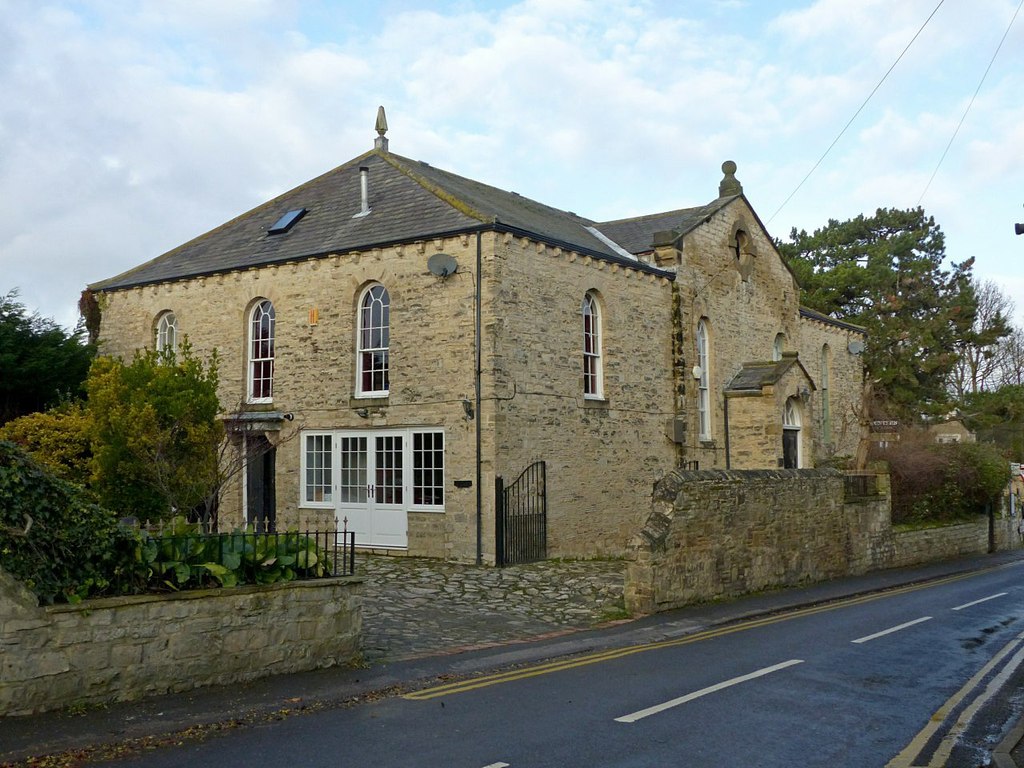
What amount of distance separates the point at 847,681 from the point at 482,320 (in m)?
10.9

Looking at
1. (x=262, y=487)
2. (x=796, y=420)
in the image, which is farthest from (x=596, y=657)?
(x=796, y=420)

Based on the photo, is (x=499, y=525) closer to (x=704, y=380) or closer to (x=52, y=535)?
(x=704, y=380)

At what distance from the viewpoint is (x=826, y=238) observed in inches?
2168

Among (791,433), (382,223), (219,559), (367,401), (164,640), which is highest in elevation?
(382,223)

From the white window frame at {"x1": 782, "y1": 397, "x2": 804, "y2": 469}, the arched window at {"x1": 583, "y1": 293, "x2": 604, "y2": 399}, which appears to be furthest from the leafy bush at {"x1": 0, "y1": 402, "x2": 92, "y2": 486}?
the white window frame at {"x1": 782, "y1": 397, "x2": 804, "y2": 469}

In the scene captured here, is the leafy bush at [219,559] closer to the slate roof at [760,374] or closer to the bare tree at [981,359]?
the slate roof at [760,374]

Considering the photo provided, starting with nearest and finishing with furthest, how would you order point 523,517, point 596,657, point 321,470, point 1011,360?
point 596,657 < point 523,517 < point 321,470 < point 1011,360

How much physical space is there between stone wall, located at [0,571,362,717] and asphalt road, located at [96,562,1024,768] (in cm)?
119

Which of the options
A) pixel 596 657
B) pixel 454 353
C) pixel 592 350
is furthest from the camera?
pixel 592 350

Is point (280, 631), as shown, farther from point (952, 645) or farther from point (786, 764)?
point (952, 645)

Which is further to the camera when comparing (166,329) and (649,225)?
(649,225)

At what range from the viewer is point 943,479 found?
27.2m

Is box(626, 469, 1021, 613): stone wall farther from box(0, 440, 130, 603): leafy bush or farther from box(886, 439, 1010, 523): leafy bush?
box(0, 440, 130, 603): leafy bush

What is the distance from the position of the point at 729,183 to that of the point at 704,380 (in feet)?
21.1
